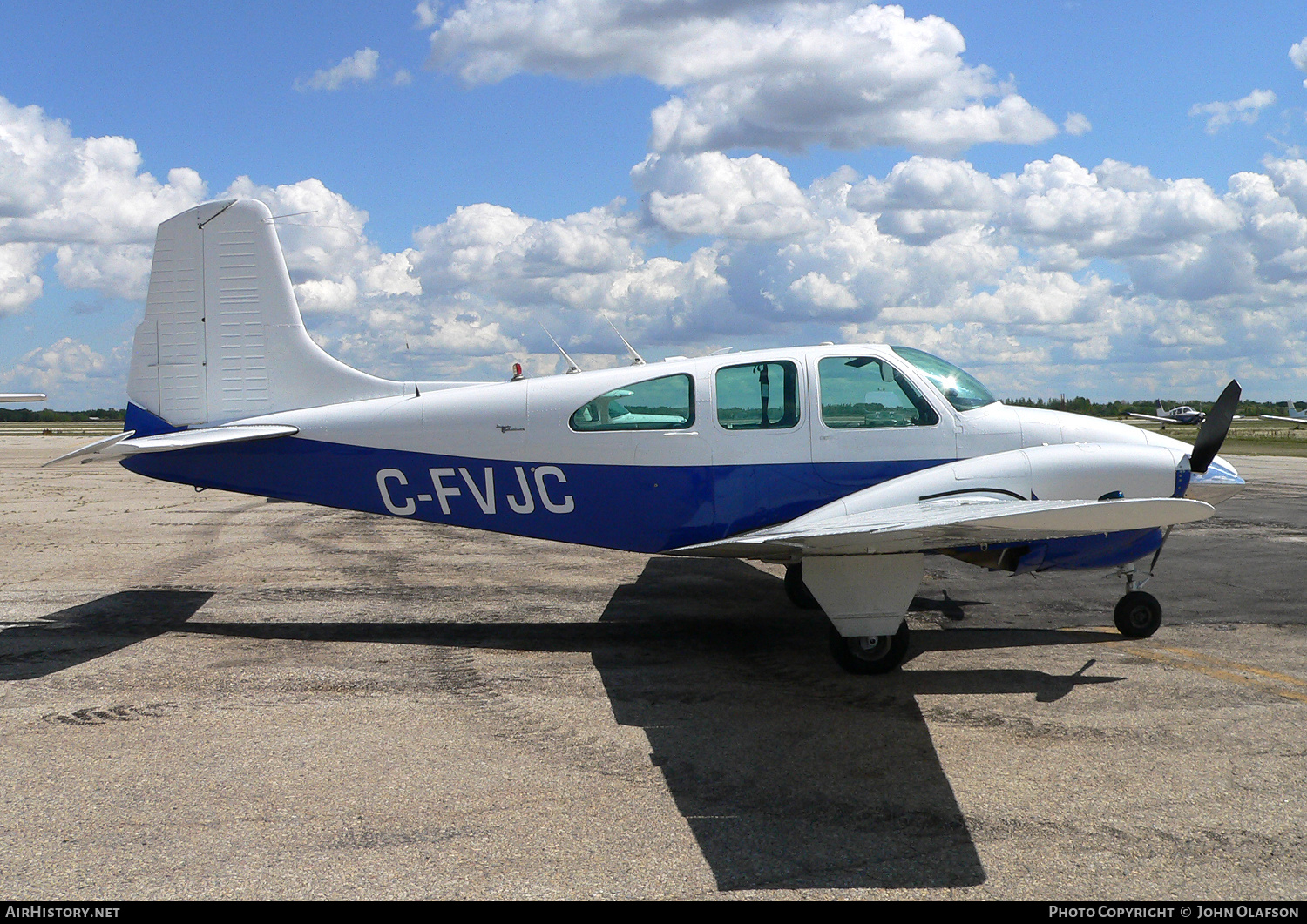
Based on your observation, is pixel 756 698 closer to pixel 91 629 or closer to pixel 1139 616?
pixel 1139 616

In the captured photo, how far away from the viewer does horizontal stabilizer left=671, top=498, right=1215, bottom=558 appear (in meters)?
4.74

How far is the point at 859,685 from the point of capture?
641 cm

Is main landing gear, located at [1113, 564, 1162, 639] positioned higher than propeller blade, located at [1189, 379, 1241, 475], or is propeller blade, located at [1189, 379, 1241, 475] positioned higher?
propeller blade, located at [1189, 379, 1241, 475]

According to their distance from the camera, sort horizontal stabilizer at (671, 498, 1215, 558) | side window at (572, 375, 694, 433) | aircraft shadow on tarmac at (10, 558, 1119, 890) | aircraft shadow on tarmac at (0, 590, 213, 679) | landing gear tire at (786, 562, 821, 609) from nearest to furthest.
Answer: aircraft shadow on tarmac at (10, 558, 1119, 890)
horizontal stabilizer at (671, 498, 1215, 558)
aircraft shadow on tarmac at (0, 590, 213, 679)
side window at (572, 375, 694, 433)
landing gear tire at (786, 562, 821, 609)

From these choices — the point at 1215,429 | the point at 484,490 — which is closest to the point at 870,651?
the point at 1215,429

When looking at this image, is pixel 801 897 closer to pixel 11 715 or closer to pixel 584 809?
pixel 584 809

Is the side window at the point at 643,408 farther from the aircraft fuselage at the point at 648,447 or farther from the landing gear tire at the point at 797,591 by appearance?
the landing gear tire at the point at 797,591

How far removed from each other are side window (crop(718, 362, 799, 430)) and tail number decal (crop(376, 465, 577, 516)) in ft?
5.12

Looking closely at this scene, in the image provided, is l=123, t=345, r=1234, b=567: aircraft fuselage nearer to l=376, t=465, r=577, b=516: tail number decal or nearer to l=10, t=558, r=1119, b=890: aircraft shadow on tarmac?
l=376, t=465, r=577, b=516: tail number decal

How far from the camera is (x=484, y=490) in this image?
7.61m

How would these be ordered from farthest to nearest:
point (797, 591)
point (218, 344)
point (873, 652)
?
point (797, 591) < point (218, 344) < point (873, 652)

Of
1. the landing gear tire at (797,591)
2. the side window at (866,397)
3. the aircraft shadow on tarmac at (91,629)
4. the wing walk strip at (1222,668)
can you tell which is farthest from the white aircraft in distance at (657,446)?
the landing gear tire at (797,591)

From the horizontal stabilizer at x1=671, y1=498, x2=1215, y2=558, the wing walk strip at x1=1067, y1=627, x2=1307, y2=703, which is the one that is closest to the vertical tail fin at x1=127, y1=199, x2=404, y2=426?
the horizontal stabilizer at x1=671, y1=498, x2=1215, y2=558

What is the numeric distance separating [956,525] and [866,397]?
6.95 feet
